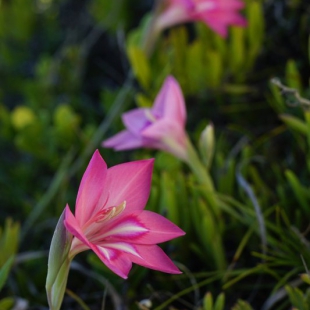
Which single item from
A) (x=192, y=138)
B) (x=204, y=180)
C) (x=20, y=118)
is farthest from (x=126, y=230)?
(x=20, y=118)

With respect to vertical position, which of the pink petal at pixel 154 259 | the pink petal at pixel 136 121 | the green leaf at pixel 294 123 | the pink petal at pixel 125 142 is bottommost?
the green leaf at pixel 294 123

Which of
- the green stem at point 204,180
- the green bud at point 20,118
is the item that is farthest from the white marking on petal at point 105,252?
the green bud at point 20,118

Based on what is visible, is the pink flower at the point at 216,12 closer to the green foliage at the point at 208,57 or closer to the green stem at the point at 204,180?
the green foliage at the point at 208,57

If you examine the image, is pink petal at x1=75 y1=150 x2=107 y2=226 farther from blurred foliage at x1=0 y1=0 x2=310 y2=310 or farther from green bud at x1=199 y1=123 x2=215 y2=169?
green bud at x1=199 y1=123 x2=215 y2=169

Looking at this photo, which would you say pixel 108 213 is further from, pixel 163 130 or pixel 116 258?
pixel 163 130

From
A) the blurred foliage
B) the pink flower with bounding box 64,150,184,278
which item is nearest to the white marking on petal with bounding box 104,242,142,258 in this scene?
the pink flower with bounding box 64,150,184,278

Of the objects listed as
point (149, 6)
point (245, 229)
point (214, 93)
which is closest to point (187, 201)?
point (245, 229)

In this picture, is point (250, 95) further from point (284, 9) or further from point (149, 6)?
point (149, 6)
